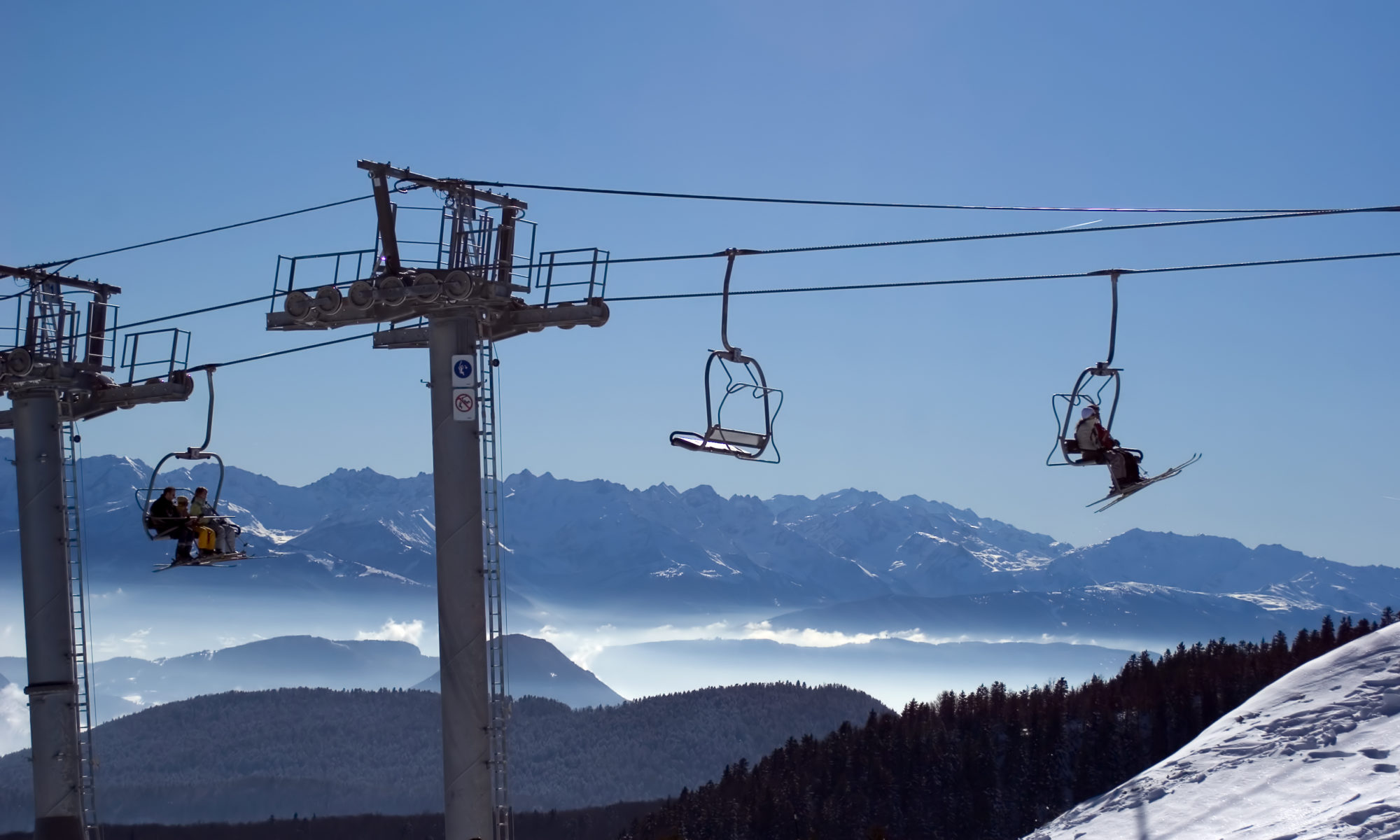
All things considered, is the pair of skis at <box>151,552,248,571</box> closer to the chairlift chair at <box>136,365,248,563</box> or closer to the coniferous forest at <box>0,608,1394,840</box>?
the chairlift chair at <box>136,365,248,563</box>

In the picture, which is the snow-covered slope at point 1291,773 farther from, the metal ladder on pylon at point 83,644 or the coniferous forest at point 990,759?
the coniferous forest at point 990,759

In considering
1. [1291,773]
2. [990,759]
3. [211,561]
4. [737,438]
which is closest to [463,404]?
[737,438]

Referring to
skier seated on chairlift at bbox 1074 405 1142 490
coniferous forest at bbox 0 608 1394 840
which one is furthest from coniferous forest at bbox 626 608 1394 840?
skier seated on chairlift at bbox 1074 405 1142 490

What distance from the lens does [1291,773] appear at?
28.4 metres

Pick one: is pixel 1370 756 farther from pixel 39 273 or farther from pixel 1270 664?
pixel 1270 664

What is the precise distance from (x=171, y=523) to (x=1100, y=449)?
17.6 metres

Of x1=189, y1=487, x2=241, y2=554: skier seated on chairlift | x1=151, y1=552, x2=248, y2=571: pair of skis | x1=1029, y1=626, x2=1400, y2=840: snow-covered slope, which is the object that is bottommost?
x1=1029, y1=626, x2=1400, y2=840: snow-covered slope

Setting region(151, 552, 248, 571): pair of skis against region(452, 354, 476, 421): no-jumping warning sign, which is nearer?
region(452, 354, 476, 421): no-jumping warning sign

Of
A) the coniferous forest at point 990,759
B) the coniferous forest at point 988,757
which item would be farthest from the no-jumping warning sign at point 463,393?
the coniferous forest at point 990,759

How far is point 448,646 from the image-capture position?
22.4m

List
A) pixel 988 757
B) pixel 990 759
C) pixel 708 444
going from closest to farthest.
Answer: pixel 708 444
pixel 990 759
pixel 988 757

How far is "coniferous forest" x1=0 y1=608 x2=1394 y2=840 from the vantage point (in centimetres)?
11425

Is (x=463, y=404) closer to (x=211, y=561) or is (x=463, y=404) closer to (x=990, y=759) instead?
(x=211, y=561)

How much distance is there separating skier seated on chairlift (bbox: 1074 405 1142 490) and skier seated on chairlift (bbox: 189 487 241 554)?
1599 centimetres
